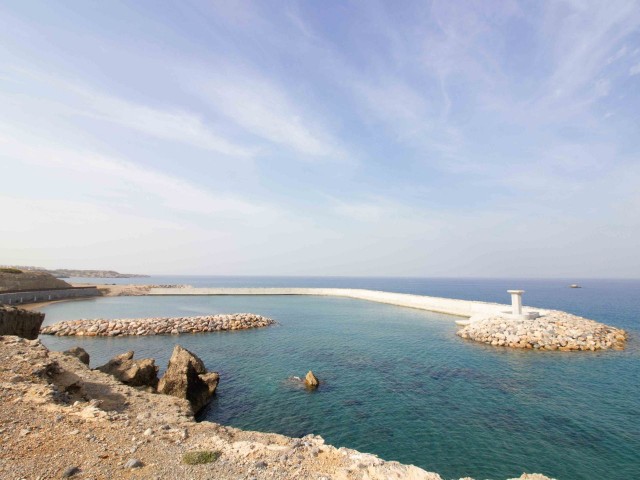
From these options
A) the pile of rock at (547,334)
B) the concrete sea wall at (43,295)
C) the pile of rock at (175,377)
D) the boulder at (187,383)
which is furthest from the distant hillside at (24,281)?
the pile of rock at (547,334)

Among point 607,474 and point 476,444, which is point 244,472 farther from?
point 607,474

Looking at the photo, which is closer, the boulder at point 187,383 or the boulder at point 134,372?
the boulder at point 187,383

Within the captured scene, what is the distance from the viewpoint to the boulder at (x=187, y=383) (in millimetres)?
16203

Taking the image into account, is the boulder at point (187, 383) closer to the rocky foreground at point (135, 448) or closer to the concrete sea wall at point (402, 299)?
the rocky foreground at point (135, 448)

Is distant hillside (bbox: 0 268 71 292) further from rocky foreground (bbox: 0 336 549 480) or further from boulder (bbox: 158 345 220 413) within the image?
rocky foreground (bbox: 0 336 549 480)

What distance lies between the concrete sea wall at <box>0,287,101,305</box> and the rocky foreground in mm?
55140

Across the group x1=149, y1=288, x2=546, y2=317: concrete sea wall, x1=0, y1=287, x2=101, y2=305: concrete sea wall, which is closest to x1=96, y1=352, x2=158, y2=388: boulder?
x1=149, y1=288, x2=546, y2=317: concrete sea wall

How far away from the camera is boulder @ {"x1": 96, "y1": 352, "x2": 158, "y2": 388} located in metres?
17.8

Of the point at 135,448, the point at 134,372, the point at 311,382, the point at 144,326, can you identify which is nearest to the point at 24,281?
the point at 144,326

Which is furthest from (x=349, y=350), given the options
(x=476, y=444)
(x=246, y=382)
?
(x=476, y=444)

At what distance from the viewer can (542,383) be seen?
63.0 feet

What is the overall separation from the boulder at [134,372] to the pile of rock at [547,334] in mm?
28528

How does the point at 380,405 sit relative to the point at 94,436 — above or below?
below

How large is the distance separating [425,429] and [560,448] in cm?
494
